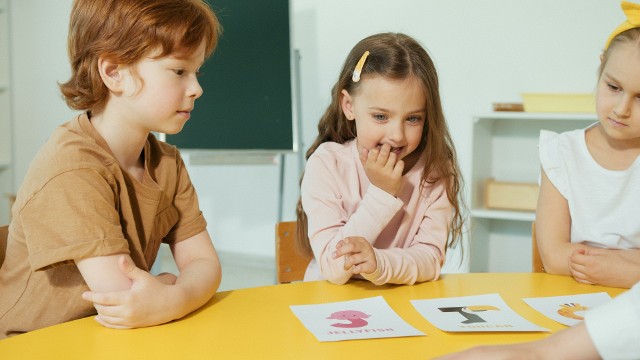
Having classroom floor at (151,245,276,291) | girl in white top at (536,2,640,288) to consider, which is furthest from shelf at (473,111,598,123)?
girl in white top at (536,2,640,288)

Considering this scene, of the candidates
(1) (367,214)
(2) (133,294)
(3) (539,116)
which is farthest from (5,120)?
(2) (133,294)

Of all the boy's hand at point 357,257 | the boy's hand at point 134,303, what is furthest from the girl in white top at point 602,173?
the boy's hand at point 134,303

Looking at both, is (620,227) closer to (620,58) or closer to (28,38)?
(620,58)

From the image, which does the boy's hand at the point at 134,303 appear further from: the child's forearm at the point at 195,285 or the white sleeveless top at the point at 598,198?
the white sleeveless top at the point at 598,198

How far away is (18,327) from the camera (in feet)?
4.71

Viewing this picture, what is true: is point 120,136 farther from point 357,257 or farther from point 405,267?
point 405,267

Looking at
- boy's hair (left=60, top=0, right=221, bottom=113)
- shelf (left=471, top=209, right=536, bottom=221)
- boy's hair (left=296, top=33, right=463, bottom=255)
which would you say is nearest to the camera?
boy's hair (left=60, top=0, right=221, bottom=113)

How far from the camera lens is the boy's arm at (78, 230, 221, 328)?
123 centimetres

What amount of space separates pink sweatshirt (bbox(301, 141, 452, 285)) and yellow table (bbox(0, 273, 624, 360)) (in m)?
0.14

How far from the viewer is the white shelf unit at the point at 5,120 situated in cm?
495

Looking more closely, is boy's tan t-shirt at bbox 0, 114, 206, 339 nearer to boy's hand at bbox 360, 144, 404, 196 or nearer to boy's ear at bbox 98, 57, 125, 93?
boy's ear at bbox 98, 57, 125, 93

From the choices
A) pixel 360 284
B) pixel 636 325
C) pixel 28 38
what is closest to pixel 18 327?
pixel 360 284

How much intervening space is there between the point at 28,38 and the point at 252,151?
227cm

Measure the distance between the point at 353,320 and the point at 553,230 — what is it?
2.35ft
